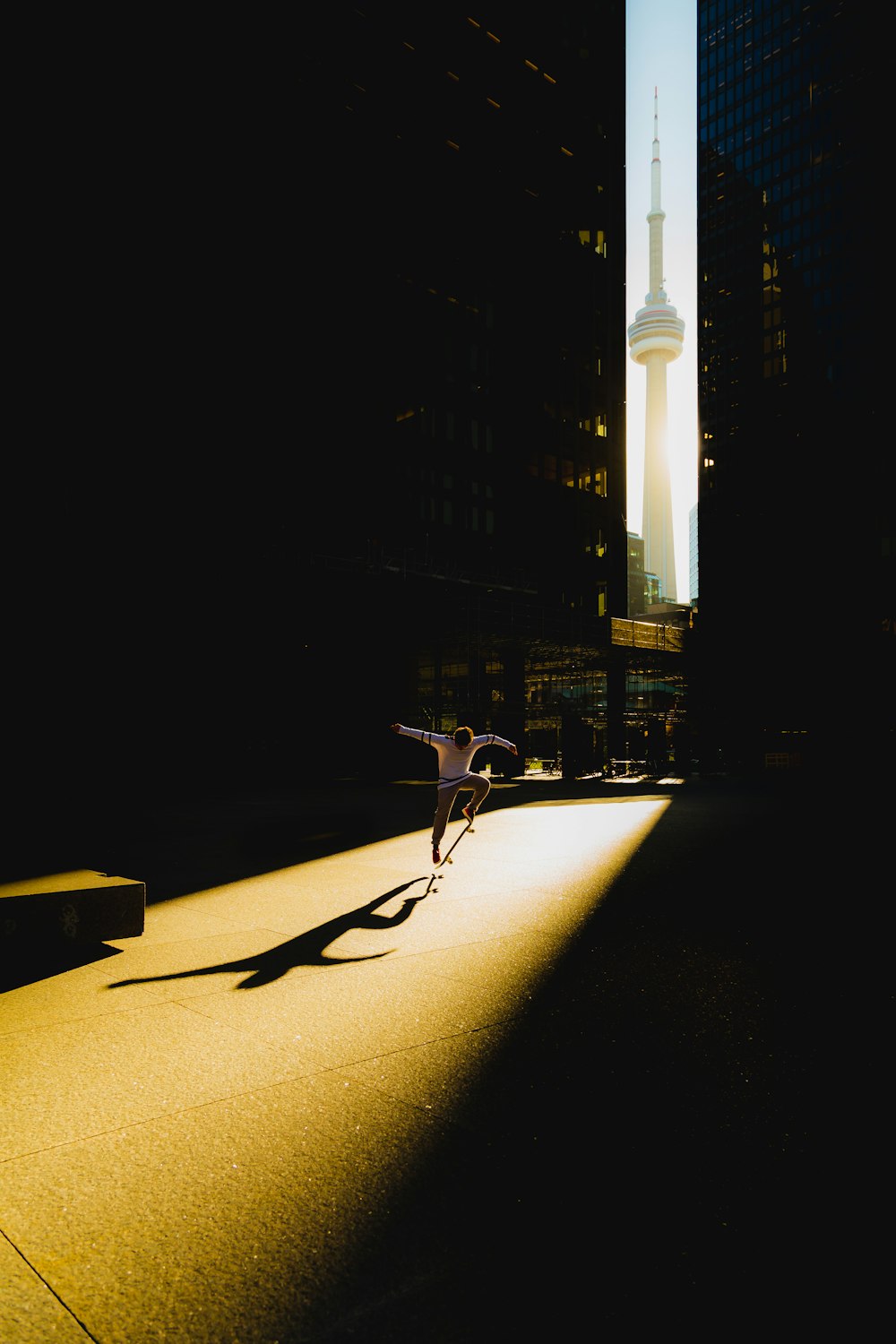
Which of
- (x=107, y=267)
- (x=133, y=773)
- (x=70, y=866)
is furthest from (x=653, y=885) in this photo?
(x=107, y=267)

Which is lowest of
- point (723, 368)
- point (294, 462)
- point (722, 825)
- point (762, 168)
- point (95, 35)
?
point (722, 825)

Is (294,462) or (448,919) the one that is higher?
(294,462)

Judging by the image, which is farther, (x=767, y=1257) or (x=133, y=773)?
(x=133, y=773)

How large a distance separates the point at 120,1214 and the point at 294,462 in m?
41.7

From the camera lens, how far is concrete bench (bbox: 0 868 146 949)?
6.05m

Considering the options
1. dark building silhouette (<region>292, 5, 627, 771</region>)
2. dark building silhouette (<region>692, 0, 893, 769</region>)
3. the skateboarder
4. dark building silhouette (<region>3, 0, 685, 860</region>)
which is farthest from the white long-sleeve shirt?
dark building silhouette (<region>692, 0, 893, 769</region>)

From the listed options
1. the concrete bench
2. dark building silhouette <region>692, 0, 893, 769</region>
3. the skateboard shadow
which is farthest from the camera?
dark building silhouette <region>692, 0, 893, 769</region>

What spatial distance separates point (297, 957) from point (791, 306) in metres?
129

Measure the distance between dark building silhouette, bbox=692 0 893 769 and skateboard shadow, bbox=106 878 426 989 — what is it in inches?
2360

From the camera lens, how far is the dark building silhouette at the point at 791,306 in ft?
260

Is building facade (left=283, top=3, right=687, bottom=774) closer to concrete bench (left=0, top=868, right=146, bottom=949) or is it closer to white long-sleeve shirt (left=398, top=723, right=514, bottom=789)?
white long-sleeve shirt (left=398, top=723, right=514, bottom=789)

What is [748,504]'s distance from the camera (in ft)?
365

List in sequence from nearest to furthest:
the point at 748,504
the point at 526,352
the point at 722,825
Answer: the point at 722,825
the point at 526,352
the point at 748,504

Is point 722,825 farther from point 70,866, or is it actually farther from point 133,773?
point 133,773
